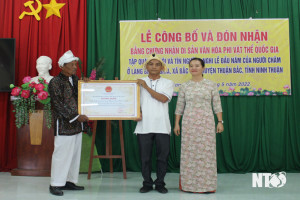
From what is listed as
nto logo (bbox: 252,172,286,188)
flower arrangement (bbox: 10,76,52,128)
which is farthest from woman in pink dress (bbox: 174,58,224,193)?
flower arrangement (bbox: 10,76,52,128)

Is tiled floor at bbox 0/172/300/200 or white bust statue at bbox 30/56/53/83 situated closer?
tiled floor at bbox 0/172/300/200

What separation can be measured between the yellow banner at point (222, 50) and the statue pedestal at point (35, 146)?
1.33 metres

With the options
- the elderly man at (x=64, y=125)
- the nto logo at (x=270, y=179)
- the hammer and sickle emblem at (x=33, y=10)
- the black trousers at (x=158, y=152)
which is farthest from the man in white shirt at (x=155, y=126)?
the hammer and sickle emblem at (x=33, y=10)

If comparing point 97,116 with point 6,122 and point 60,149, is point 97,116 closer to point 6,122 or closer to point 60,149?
point 60,149

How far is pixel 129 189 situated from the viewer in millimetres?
3523

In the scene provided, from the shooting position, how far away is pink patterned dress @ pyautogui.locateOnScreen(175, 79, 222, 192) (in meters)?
3.26

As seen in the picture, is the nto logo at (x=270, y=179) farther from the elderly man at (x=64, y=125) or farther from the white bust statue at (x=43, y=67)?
the white bust statue at (x=43, y=67)

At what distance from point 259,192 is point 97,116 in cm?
190

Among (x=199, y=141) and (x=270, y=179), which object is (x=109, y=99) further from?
(x=270, y=179)

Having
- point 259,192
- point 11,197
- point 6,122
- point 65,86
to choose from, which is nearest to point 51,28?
point 6,122

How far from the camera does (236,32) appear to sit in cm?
466

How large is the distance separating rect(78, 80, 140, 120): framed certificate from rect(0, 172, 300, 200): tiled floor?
808 millimetres

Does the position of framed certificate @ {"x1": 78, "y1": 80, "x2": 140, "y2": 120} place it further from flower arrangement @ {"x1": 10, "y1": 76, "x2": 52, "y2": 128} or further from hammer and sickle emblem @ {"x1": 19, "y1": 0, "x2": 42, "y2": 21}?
hammer and sickle emblem @ {"x1": 19, "y1": 0, "x2": 42, "y2": 21}

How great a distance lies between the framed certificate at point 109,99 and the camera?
3459mm
